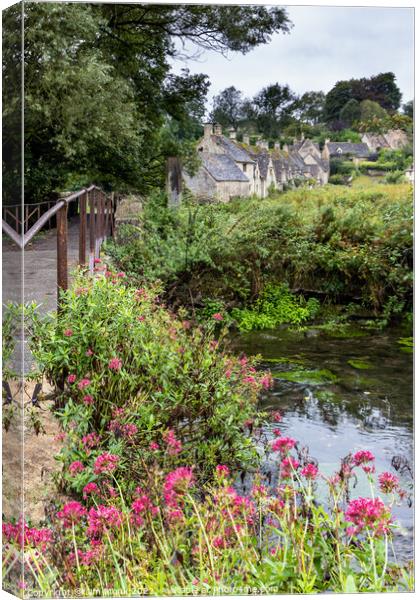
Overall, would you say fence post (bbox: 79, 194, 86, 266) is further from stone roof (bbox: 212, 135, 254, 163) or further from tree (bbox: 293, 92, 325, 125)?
tree (bbox: 293, 92, 325, 125)

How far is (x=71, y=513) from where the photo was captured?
11.3 feet

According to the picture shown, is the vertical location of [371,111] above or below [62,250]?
above

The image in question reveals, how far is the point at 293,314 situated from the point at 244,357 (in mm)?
346

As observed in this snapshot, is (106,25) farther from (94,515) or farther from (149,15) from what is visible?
(94,515)

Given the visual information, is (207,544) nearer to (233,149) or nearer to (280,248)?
(280,248)

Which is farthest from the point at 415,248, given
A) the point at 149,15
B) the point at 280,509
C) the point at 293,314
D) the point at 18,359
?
the point at 18,359

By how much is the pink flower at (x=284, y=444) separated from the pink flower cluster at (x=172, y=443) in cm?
47

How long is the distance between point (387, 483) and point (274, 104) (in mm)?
1906

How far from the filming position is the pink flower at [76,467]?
368 cm

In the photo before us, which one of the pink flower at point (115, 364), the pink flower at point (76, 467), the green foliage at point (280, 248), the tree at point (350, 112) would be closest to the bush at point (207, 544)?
the pink flower at point (76, 467)

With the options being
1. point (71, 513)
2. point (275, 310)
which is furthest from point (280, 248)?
point (71, 513)

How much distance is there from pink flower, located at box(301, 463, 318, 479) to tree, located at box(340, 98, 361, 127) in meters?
1.81

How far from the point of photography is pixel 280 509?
3.42 metres

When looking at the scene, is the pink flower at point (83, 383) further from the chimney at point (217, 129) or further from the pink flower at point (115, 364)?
the chimney at point (217, 129)
